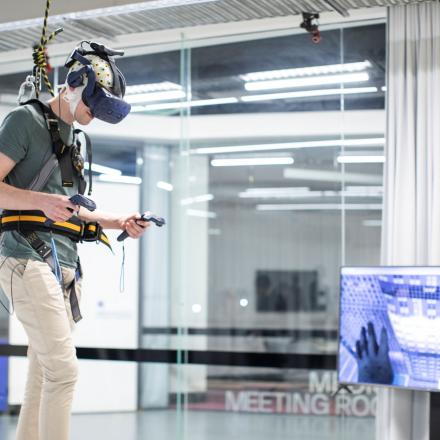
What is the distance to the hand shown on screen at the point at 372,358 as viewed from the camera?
375 cm

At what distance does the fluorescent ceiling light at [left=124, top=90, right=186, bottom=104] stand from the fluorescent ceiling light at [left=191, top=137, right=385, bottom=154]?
663 millimetres

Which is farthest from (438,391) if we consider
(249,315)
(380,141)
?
(249,315)

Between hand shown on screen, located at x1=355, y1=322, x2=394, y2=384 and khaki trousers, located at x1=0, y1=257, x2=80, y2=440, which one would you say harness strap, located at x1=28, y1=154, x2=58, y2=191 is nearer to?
khaki trousers, located at x1=0, y1=257, x2=80, y2=440

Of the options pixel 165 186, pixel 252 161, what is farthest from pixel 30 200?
pixel 252 161

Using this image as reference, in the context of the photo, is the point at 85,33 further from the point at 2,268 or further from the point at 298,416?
the point at 298,416

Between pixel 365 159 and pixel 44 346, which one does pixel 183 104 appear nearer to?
pixel 365 159

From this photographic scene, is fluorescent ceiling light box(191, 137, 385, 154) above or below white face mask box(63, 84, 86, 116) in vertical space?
above

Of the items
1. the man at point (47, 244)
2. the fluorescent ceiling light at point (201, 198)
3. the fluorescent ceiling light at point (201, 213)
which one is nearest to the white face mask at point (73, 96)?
the man at point (47, 244)

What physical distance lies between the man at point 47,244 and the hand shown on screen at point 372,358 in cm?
140

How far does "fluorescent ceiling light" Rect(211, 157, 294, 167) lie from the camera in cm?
547

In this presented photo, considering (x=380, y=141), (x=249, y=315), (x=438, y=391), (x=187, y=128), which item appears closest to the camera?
(x=438, y=391)

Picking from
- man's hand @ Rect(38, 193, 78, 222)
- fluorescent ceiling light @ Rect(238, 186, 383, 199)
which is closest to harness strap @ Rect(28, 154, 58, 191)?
man's hand @ Rect(38, 193, 78, 222)

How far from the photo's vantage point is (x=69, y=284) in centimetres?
293

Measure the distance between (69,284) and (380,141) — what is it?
2250 millimetres
